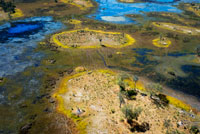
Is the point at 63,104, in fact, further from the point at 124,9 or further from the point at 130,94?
the point at 124,9

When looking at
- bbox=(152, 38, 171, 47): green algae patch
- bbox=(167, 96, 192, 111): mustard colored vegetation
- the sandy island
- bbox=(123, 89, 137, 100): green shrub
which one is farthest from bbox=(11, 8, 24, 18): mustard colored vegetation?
bbox=(167, 96, 192, 111): mustard colored vegetation

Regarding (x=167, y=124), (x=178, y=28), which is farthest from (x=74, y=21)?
(x=167, y=124)

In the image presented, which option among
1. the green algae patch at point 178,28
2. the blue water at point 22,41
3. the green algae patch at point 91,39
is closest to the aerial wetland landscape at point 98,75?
the blue water at point 22,41

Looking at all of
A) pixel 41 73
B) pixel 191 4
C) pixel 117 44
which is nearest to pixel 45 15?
pixel 117 44

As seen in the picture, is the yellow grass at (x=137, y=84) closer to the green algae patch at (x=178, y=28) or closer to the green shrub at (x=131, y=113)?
the green shrub at (x=131, y=113)

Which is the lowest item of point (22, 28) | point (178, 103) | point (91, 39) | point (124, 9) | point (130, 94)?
point (178, 103)

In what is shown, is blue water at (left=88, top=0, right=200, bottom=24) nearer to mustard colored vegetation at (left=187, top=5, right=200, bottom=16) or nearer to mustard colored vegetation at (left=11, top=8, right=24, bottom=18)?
mustard colored vegetation at (left=187, top=5, right=200, bottom=16)
